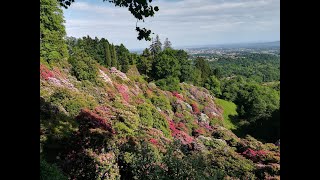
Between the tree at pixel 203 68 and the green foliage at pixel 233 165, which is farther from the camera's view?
the tree at pixel 203 68

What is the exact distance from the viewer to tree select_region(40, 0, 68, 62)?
1964cm

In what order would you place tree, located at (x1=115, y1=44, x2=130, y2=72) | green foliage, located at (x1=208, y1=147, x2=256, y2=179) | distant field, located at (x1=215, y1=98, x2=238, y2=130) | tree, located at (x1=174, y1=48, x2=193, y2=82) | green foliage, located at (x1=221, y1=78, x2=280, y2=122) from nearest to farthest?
green foliage, located at (x1=208, y1=147, x2=256, y2=179), distant field, located at (x1=215, y1=98, x2=238, y2=130), tree, located at (x1=115, y1=44, x2=130, y2=72), green foliage, located at (x1=221, y1=78, x2=280, y2=122), tree, located at (x1=174, y1=48, x2=193, y2=82)

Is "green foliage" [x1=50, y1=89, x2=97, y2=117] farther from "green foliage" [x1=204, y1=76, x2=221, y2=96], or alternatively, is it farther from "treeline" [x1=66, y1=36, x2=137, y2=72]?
"green foliage" [x1=204, y1=76, x2=221, y2=96]

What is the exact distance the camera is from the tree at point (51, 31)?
19642 mm

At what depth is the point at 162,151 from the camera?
39.8 ft

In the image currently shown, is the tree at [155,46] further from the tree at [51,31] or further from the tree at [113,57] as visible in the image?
the tree at [51,31]

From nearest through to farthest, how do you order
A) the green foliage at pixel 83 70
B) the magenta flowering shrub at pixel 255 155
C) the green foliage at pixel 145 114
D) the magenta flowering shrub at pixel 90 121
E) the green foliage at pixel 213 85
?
the magenta flowering shrub at pixel 90 121, the magenta flowering shrub at pixel 255 155, the green foliage at pixel 145 114, the green foliage at pixel 83 70, the green foliage at pixel 213 85

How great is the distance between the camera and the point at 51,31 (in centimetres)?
2120

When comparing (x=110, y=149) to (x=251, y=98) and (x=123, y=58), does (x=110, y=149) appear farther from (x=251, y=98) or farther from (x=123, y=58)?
(x=251, y=98)

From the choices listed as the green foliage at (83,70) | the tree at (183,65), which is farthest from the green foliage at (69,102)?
the tree at (183,65)

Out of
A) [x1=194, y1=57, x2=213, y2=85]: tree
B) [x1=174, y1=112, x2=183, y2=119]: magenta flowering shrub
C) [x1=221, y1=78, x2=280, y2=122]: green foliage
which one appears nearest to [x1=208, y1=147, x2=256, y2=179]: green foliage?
[x1=174, y1=112, x2=183, y2=119]: magenta flowering shrub

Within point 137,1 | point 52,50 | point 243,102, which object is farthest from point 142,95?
point 243,102

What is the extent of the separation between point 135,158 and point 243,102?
5022 centimetres
